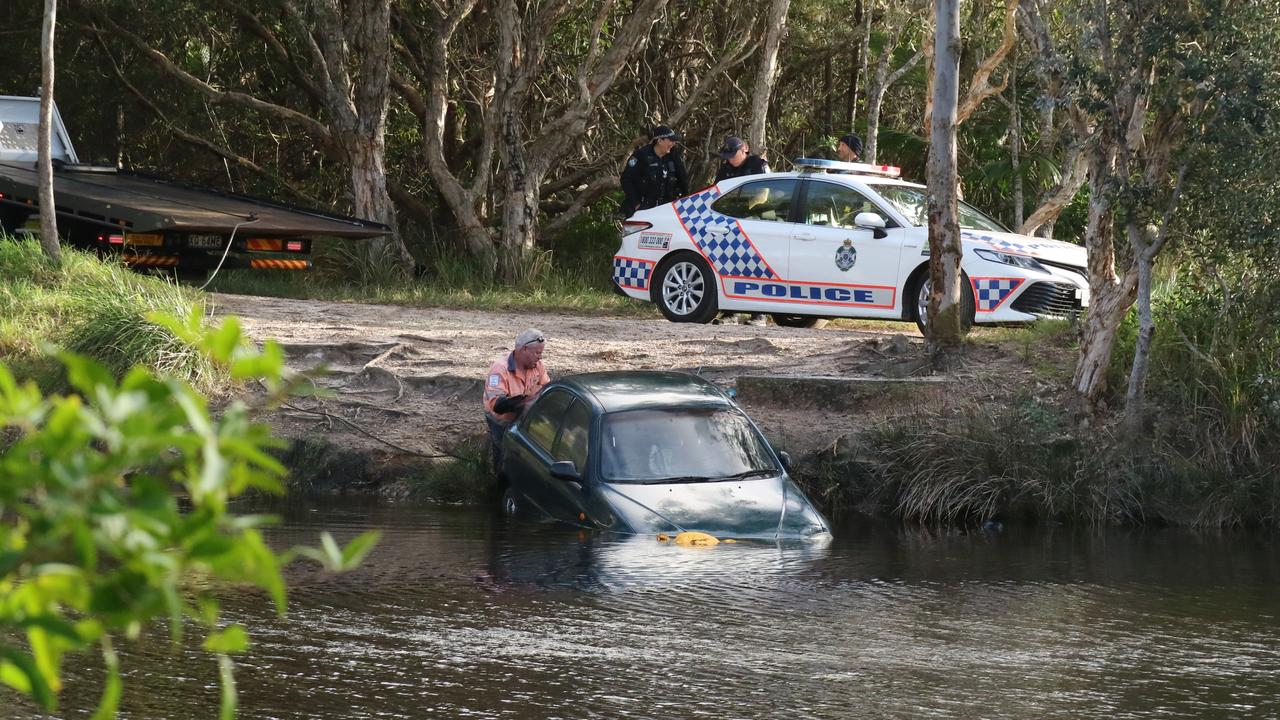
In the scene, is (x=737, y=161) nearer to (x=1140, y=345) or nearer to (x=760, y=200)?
(x=760, y=200)

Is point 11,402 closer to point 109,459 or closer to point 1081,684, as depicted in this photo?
point 109,459

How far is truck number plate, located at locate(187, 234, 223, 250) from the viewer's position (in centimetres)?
1753

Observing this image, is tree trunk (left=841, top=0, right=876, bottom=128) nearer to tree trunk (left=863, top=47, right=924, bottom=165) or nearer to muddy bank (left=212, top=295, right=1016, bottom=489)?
tree trunk (left=863, top=47, right=924, bottom=165)

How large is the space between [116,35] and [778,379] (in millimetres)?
14651

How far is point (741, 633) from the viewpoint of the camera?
822cm

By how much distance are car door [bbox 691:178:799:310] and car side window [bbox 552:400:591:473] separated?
587 cm

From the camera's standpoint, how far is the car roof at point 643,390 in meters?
10.9

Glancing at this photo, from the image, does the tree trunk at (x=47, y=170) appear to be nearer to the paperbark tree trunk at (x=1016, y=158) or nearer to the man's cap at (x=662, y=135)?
the man's cap at (x=662, y=135)

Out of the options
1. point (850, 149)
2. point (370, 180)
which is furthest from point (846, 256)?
point (370, 180)

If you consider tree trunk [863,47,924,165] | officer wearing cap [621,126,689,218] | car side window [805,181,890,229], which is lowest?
car side window [805,181,890,229]

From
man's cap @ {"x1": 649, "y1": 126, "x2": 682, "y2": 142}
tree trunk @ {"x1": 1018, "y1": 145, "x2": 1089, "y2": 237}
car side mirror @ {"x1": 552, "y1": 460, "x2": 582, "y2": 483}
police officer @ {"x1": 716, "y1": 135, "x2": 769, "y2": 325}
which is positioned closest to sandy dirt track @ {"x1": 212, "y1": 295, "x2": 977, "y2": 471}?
police officer @ {"x1": 716, "y1": 135, "x2": 769, "y2": 325}

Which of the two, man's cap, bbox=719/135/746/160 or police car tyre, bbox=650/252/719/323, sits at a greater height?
man's cap, bbox=719/135/746/160

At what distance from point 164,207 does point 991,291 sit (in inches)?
332

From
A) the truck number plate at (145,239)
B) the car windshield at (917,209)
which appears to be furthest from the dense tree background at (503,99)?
the truck number plate at (145,239)
